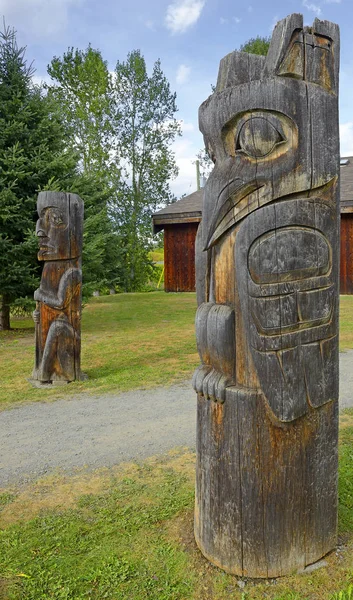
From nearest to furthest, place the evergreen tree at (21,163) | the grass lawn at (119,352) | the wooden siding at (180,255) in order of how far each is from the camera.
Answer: the grass lawn at (119,352), the evergreen tree at (21,163), the wooden siding at (180,255)

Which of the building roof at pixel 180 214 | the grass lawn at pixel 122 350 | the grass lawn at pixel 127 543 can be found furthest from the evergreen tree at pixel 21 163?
the grass lawn at pixel 127 543

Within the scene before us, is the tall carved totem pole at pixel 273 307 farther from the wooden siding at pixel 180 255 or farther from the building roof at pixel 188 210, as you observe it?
the wooden siding at pixel 180 255

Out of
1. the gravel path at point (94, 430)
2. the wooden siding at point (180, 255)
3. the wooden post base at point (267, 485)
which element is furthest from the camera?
the wooden siding at point (180, 255)

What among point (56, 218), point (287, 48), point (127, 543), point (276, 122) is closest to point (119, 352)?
point (56, 218)

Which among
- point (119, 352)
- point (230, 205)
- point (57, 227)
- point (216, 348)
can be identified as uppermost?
point (57, 227)

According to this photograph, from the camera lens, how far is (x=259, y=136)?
2.24 meters

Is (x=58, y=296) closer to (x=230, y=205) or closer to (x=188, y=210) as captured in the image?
(x=230, y=205)

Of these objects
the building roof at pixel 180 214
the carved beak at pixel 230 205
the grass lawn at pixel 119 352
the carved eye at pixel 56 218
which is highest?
the building roof at pixel 180 214

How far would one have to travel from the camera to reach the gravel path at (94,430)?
423 centimetres

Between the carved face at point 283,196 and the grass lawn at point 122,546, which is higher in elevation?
the carved face at point 283,196

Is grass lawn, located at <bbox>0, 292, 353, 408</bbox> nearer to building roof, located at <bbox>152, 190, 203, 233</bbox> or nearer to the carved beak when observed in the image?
building roof, located at <bbox>152, 190, 203, 233</bbox>

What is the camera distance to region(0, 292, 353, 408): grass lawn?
6652mm

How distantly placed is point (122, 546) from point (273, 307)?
1787 millimetres

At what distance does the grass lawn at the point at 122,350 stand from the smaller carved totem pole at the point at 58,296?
0.36 m
